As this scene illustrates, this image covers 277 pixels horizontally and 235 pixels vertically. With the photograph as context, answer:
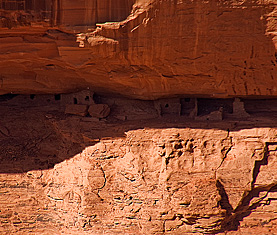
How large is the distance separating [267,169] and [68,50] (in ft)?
11.7

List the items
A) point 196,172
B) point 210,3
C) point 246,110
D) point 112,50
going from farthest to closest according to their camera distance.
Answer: point 246,110
point 196,172
point 112,50
point 210,3

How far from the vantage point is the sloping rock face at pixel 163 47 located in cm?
562

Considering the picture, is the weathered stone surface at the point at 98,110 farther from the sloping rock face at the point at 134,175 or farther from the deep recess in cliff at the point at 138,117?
the sloping rock face at the point at 134,175

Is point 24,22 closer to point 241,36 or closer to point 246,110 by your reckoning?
point 241,36

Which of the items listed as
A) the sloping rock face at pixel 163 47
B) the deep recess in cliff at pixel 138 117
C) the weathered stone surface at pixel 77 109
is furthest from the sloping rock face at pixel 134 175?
the sloping rock face at pixel 163 47

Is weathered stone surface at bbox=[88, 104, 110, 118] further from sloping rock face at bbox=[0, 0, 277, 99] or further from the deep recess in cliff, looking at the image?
sloping rock face at bbox=[0, 0, 277, 99]

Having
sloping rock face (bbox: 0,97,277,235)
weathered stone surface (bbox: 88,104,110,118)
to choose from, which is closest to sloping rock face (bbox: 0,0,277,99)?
weathered stone surface (bbox: 88,104,110,118)

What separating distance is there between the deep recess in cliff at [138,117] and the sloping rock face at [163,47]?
0.05ft

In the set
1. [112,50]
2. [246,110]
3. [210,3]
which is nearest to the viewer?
[210,3]

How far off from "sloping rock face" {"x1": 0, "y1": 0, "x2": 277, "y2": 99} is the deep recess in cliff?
15mm

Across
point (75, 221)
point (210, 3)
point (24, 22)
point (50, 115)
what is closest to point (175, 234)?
point (75, 221)

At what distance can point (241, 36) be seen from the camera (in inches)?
226

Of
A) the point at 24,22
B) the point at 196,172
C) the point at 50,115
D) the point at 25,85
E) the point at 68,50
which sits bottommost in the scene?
the point at 196,172

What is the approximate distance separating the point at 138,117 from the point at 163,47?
5.17 feet
